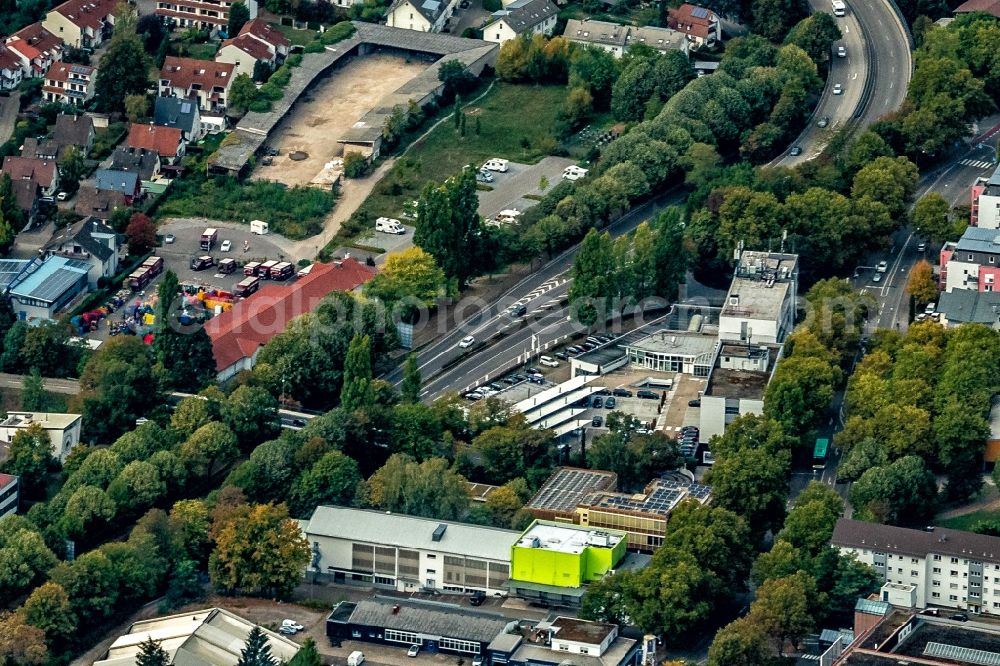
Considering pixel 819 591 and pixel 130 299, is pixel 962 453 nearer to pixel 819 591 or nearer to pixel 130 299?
pixel 819 591

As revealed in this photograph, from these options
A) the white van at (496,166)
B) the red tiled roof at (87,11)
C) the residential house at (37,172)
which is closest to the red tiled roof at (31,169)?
the residential house at (37,172)

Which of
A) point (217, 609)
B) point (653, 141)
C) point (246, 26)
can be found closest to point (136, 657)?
point (217, 609)

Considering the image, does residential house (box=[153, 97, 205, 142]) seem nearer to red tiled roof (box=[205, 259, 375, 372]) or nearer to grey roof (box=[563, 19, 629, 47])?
red tiled roof (box=[205, 259, 375, 372])

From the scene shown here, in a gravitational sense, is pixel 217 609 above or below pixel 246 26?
below

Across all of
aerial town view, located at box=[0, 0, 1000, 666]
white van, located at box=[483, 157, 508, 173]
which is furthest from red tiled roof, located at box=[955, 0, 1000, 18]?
white van, located at box=[483, 157, 508, 173]

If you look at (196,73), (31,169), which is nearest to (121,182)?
(31,169)

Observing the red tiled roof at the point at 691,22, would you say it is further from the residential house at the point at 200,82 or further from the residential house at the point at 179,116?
the residential house at the point at 179,116
